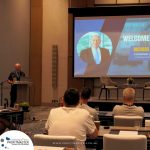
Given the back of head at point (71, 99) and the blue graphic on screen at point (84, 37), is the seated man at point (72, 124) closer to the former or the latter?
the back of head at point (71, 99)

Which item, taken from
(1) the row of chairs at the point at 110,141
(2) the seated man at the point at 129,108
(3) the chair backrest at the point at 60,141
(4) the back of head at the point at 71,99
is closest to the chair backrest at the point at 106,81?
(2) the seated man at the point at 129,108

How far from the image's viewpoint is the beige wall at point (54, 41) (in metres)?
13.7

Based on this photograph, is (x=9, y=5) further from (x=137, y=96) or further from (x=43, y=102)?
(x=137, y=96)

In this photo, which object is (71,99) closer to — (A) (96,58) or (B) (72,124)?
(B) (72,124)

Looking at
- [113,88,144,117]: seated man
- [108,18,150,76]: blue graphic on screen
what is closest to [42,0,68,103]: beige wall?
[108,18,150,76]: blue graphic on screen

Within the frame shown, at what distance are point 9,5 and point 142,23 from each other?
173 inches

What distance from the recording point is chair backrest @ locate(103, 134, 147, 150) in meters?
2.99

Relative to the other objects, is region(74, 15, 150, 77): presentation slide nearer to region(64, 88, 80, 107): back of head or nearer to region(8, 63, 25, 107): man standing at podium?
region(8, 63, 25, 107): man standing at podium

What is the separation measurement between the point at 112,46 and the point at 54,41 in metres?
2.41

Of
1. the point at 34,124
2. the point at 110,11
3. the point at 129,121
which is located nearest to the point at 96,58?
the point at 110,11

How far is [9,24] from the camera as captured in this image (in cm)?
1217

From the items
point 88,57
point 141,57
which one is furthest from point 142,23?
point 88,57

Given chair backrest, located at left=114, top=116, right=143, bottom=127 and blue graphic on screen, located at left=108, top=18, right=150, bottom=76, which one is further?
blue graphic on screen, located at left=108, top=18, right=150, bottom=76

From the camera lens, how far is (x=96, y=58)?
12539 millimetres
